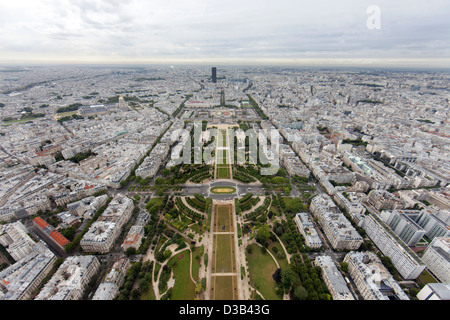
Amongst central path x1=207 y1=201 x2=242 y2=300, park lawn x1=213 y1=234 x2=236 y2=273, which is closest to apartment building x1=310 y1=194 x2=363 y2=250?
central path x1=207 y1=201 x2=242 y2=300

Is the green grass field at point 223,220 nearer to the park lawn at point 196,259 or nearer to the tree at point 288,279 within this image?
the park lawn at point 196,259

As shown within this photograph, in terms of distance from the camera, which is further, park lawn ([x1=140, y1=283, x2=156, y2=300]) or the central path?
the central path

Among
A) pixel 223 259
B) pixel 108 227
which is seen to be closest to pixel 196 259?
pixel 223 259

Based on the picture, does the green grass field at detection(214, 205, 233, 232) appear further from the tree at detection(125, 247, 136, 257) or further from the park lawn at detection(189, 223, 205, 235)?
the tree at detection(125, 247, 136, 257)

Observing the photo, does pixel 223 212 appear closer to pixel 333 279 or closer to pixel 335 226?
pixel 335 226

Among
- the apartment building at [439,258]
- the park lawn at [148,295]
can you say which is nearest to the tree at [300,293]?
the park lawn at [148,295]
